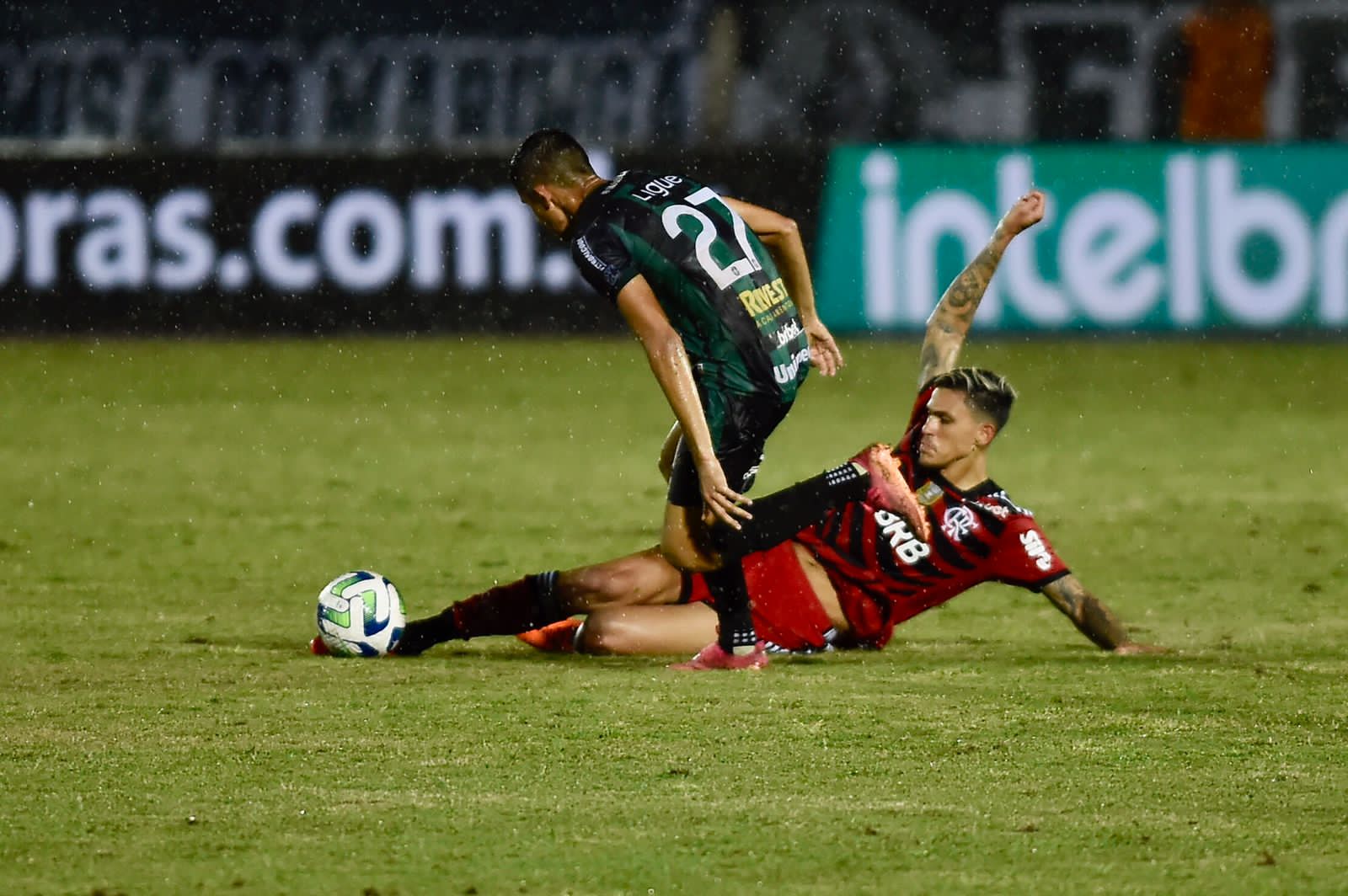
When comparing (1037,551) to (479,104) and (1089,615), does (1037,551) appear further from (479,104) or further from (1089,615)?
(479,104)

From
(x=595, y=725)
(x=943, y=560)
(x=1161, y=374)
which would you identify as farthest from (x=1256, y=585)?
(x=1161, y=374)

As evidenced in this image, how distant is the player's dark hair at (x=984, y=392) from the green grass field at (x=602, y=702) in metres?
0.76

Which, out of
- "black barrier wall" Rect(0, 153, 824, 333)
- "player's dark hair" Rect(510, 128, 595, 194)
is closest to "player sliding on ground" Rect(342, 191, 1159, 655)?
"player's dark hair" Rect(510, 128, 595, 194)

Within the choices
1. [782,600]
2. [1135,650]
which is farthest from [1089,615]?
[782,600]

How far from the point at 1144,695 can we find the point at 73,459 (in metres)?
6.99

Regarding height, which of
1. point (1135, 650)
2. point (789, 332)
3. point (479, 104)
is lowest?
point (1135, 650)

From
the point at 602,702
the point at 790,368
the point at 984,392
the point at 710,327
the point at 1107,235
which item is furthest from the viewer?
the point at 1107,235

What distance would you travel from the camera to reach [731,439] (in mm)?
6652

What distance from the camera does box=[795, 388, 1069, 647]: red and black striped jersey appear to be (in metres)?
6.72

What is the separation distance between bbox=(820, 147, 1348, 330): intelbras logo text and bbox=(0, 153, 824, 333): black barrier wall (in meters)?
0.99

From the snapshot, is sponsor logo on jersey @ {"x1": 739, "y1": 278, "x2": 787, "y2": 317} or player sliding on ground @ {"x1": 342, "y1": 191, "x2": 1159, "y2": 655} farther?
player sliding on ground @ {"x1": 342, "y1": 191, "x2": 1159, "y2": 655}

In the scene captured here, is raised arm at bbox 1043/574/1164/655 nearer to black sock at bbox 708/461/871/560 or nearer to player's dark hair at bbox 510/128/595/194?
black sock at bbox 708/461/871/560

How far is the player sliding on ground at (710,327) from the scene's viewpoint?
6.48 meters

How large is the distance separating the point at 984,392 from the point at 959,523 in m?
0.41
